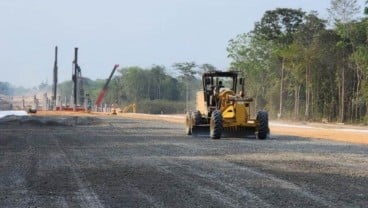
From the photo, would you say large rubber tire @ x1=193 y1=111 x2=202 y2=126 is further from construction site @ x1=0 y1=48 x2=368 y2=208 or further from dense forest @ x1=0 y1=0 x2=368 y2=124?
dense forest @ x1=0 y1=0 x2=368 y2=124

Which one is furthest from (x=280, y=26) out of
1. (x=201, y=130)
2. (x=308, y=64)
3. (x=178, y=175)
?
(x=178, y=175)

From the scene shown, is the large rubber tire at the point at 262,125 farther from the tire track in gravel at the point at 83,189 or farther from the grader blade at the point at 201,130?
the tire track in gravel at the point at 83,189

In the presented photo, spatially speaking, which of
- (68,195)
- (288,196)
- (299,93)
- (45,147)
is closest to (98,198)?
(68,195)

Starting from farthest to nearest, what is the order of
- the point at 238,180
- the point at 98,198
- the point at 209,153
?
the point at 209,153
the point at 238,180
the point at 98,198

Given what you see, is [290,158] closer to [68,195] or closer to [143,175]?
[143,175]

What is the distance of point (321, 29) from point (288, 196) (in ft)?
210

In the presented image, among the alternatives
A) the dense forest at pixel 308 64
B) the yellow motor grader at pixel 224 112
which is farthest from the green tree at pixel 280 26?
the yellow motor grader at pixel 224 112

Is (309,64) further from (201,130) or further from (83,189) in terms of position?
(83,189)

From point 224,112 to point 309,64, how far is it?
1790 inches

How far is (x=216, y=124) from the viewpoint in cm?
2622

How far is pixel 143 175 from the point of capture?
13.4 m

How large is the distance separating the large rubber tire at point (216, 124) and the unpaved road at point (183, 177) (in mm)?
5358

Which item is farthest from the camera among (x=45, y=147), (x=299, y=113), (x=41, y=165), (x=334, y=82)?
(x=299, y=113)

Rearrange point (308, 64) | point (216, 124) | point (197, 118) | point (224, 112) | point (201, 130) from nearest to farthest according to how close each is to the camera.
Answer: point (216, 124)
point (224, 112)
point (197, 118)
point (201, 130)
point (308, 64)
